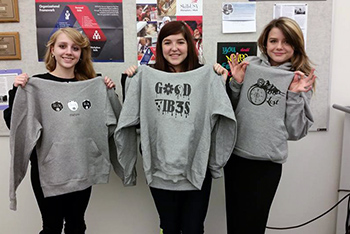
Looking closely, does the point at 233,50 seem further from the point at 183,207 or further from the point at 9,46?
the point at 9,46

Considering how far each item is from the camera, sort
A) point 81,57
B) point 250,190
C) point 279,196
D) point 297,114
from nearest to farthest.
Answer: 1. point 297,114
2. point 250,190
3. point 81,57
4. point 279,196

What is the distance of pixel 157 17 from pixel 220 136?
2.74 ft

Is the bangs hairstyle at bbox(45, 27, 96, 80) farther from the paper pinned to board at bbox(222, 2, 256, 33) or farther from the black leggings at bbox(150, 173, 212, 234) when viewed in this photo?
the paper pinned to board at bbox(222, 2, 256, 33)

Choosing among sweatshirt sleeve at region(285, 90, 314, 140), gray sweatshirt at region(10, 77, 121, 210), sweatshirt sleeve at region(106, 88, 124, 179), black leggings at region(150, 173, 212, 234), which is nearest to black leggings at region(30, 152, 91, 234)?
gray sweatshirt at region(10, 77, 121, 210)

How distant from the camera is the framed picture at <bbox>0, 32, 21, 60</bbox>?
1.58m

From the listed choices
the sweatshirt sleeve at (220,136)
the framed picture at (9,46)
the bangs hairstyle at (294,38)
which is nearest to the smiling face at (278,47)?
the bangs hairstyle at (294,38)

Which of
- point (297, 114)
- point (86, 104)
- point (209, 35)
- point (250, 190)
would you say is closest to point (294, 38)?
point (297, 114)

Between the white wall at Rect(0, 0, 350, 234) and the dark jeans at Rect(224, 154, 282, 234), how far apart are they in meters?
0.48

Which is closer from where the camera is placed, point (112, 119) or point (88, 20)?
point (112, 119)

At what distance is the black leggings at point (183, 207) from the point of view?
4.09 feet

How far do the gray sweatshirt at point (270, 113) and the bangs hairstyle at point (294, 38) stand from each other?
48 mm

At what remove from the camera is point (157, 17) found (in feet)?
5.25

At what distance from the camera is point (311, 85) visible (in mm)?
1150

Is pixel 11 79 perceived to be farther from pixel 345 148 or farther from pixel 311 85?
pixel 345 148
